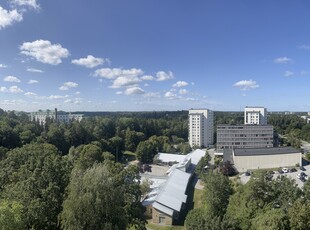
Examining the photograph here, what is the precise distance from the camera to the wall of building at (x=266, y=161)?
5059cm

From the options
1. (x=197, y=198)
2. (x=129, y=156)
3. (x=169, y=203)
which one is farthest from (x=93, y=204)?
(x=129, y=156)

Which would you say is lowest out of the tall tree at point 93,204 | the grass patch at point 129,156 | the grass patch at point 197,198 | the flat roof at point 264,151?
the grass patch at point 197,198

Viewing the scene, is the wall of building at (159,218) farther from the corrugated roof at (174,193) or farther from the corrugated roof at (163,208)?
the corrugated roof at (174,193)

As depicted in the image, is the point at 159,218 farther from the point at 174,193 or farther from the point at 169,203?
the point at 174,193

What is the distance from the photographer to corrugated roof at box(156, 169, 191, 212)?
29.8 meters

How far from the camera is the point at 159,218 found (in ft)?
92.4

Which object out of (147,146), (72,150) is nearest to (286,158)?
(147,146)

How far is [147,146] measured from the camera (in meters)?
58.9

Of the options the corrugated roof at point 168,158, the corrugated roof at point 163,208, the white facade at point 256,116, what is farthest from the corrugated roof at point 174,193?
the white facade at point 256,116

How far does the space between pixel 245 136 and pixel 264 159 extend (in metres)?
18.6

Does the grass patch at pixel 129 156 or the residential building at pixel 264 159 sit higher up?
the residential building at pixel 264 159

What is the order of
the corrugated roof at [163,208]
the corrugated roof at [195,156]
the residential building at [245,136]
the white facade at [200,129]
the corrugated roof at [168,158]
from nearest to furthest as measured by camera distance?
the corrugated roof at [163,208], the corrugated roof at [195,156], the corrugated roof at [168,158], the residential building at [245,136], the white facade at [200,129]

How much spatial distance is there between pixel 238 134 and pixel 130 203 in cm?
5445

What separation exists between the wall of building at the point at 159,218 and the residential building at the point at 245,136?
4440 cm
